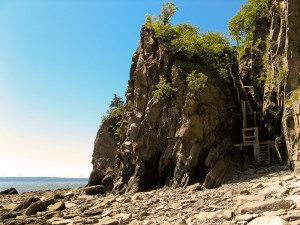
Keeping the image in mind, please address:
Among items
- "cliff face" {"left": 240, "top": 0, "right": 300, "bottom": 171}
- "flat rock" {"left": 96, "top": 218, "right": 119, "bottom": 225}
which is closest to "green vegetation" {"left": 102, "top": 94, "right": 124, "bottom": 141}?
"cliff face" {"left": 240, "top": 0, "right": 300, "bottom": 171}

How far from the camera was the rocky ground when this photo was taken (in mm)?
13641

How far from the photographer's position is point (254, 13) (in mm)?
34969

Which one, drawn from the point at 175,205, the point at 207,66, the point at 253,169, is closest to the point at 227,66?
the point at 207,66

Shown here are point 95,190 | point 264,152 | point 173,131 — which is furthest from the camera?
point 95,190

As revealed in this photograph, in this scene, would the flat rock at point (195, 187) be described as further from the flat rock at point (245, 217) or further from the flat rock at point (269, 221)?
the flat rock at point (269, 221)

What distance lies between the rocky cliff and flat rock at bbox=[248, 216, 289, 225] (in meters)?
13.4

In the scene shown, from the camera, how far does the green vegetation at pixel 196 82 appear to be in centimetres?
3136

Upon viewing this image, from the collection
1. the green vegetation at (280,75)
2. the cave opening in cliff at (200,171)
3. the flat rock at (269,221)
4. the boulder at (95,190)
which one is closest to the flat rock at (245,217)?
the flat rock at (269,221)

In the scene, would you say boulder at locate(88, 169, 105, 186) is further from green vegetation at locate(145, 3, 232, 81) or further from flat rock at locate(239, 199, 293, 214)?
flat rock at locate(239, 199, 293, 214)

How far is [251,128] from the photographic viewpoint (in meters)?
31.7

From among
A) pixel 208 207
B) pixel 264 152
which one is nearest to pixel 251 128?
pixel 264 152

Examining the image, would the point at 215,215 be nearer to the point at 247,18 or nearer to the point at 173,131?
the point at 173,131

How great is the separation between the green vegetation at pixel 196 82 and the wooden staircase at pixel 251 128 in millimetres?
4744

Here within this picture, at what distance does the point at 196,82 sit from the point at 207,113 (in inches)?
133
